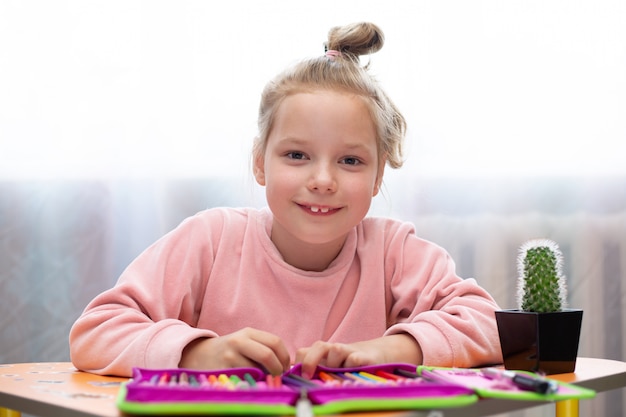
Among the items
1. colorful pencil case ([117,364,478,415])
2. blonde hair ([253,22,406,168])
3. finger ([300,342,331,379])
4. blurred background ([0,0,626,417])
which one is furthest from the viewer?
blurred background ([0,0,626,417])

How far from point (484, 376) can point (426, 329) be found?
0.18 meters

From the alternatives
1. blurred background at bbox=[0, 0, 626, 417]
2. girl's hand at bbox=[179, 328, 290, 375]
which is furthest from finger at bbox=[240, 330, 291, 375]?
blurred background at bbox=[0, 0, 626, 417]

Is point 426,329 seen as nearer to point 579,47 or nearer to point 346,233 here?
point 346,233

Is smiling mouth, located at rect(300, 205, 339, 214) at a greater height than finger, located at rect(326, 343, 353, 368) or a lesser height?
greater

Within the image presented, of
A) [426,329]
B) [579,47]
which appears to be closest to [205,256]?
[426,329]

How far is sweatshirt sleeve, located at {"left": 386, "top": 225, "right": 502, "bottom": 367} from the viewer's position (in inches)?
37.4

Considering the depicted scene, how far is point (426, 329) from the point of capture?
97 cm

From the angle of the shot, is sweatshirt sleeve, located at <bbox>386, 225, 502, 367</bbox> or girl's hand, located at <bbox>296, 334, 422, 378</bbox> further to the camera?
sweatshirt sleeve, located at <bbox>386, 225, 502, 367</bbox>

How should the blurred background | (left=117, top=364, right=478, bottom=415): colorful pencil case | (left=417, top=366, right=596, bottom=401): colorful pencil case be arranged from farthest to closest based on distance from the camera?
the blurred background, (left=417, top=366, right=596, bottom=401): colorful pencil case, (left=117, top=364, right=478, bottom=415): colorful pencil case

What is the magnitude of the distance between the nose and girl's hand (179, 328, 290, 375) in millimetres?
281

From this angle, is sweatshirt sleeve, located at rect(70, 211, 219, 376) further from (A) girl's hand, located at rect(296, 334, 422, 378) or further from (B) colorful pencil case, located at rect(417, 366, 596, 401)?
(B) colorful pencil case, located at rect(417, 366, 596, 401)

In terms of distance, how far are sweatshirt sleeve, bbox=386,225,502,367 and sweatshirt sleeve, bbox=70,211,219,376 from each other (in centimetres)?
27

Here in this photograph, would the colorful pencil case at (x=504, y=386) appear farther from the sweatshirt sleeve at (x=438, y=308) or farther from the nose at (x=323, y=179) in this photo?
the nose at (x=323, y=179)

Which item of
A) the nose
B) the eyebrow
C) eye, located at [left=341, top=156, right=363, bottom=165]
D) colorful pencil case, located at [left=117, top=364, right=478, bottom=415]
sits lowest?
colorful pencil case, located at [left=117, top=364, right=478, bottom=415]
